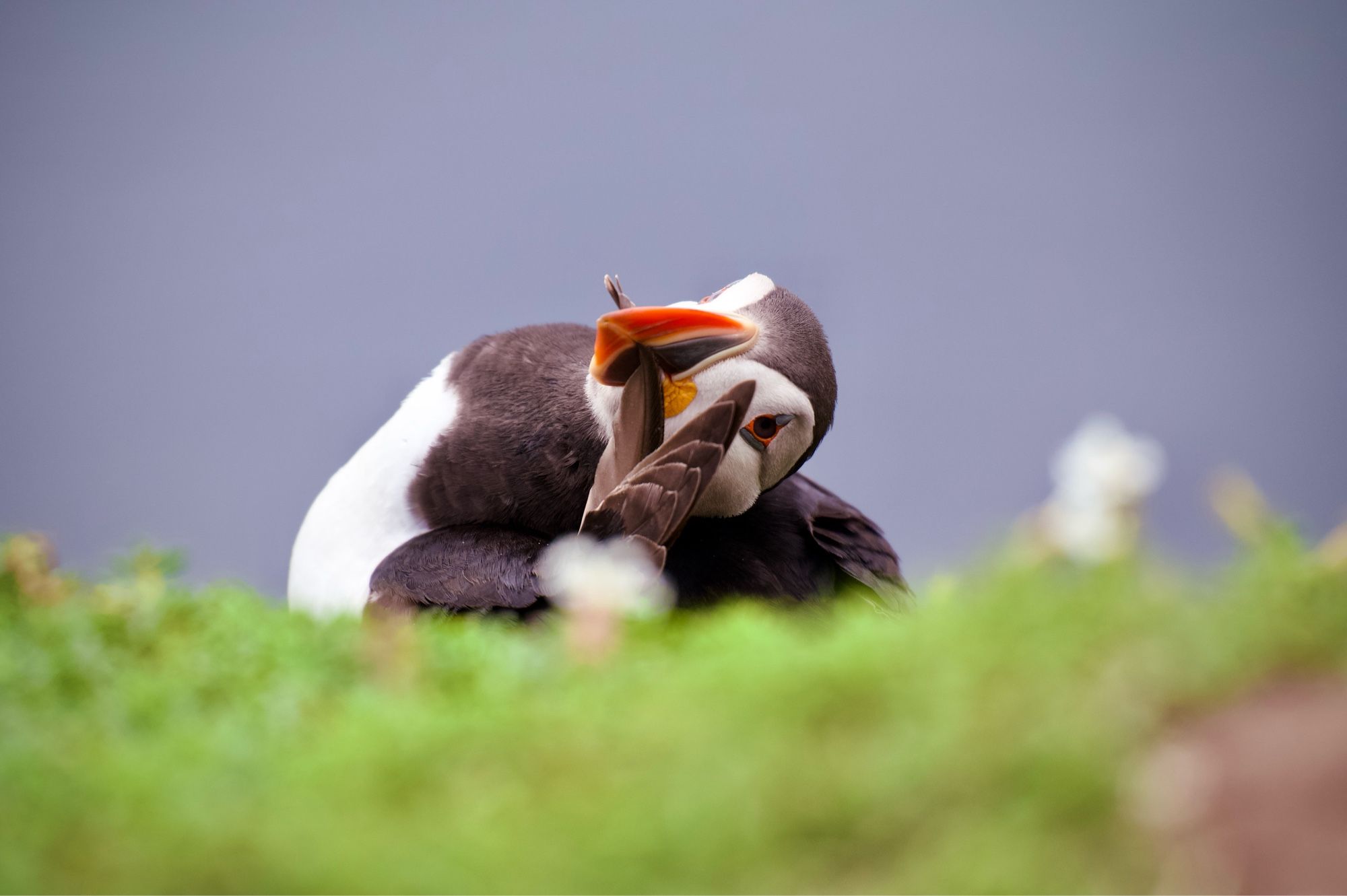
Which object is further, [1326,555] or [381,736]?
[1326,555]

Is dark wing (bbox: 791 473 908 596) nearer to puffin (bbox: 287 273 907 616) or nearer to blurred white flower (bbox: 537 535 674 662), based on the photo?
puffin (bbox: 287 273 907 616)

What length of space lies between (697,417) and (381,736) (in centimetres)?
64

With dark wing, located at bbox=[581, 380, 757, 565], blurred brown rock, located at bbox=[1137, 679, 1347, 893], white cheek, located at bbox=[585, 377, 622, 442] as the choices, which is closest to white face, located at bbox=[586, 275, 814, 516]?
white cheek, located at bbox=[585, 377, 622, 442]

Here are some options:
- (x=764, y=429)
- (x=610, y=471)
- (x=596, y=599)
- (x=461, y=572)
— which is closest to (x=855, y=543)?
(x=764, y=429)

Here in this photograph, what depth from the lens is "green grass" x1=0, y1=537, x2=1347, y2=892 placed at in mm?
478

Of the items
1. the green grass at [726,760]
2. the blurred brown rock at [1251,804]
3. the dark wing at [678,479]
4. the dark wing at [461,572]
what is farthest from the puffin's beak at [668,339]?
the blurred brown rock at [1251,804]

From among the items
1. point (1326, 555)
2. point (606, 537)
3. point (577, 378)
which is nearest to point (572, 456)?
point (577, 378)

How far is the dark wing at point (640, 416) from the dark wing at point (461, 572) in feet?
0.40

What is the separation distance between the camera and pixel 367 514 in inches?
60.1

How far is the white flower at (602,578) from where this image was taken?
0.70 meters

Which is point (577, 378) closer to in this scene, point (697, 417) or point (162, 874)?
point (697, 417)

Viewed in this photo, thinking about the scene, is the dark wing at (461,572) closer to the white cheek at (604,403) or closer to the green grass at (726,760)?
the white cheek at (604,403)

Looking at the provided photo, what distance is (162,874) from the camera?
467 millimetres

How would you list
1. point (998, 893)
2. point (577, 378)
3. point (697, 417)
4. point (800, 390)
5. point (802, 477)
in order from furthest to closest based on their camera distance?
point (802, 477)
point (577, 378)
point (800, 390)
point (697, 417)
point (998, 893)
